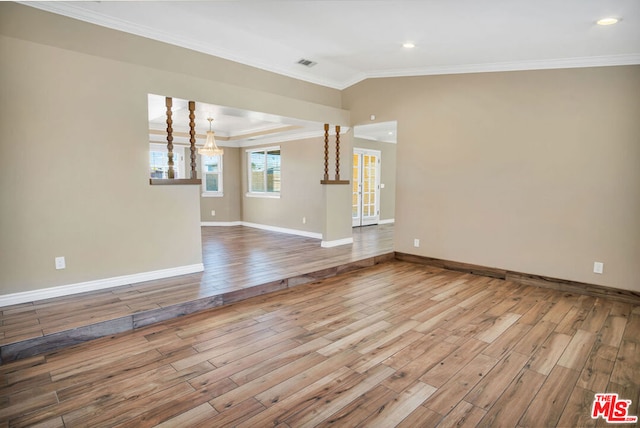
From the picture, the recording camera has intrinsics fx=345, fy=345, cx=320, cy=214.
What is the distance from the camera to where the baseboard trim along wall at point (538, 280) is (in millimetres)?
3924

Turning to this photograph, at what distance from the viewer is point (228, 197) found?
9.05m

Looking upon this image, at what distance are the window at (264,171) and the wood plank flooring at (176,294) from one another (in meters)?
2.37

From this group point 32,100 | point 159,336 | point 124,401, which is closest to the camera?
point 124,401

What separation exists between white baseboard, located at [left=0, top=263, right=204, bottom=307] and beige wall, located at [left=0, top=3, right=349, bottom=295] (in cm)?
6

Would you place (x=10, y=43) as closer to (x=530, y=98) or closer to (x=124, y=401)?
(x=124, y=401)

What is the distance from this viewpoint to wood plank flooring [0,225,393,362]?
2.75 m

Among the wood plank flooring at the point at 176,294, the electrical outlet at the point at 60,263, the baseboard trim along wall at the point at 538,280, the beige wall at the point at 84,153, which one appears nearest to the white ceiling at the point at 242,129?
the beige wall at the point at 84,153

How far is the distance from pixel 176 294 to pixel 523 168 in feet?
14.6

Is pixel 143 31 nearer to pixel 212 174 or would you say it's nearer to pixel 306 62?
pixel 306 62

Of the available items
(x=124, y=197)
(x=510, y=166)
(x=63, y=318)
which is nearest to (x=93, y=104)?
(x=124, y=197)

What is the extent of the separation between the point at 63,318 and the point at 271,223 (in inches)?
221

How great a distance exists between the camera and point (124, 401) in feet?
6.84

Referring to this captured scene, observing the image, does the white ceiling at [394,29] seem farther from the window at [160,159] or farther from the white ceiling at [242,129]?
the window at [160,159]

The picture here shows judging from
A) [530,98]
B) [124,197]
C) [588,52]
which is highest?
[588,52]
